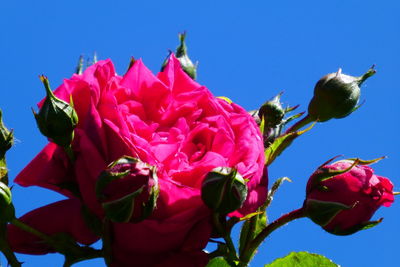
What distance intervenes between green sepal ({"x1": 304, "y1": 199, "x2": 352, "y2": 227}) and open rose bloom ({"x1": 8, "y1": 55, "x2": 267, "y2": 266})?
0.12 meters

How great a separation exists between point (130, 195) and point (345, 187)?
1.63 ft

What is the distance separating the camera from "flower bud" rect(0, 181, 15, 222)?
129 cm

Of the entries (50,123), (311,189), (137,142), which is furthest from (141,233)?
(311,189)

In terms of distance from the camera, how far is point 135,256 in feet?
4.12

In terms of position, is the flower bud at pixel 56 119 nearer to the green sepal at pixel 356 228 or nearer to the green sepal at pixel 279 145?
the green sepal at pixel 279 145

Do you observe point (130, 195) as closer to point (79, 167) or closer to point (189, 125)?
point (79, 167)

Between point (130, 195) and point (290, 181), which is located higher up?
point (290, 181)

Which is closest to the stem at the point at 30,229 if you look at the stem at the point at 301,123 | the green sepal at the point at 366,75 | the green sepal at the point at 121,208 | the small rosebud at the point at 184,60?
the green sepal at the point at 121,208

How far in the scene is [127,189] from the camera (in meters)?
1.14

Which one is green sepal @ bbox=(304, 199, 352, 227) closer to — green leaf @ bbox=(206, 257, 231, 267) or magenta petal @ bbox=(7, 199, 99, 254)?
green leaf @ bbox=(206, 257, 231, 267)

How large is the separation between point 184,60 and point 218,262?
2.08 ft

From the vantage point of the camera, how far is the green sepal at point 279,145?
1.51 metres

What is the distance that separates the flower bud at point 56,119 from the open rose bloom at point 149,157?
29mm

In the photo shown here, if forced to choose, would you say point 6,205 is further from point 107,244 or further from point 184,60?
point 184,60
